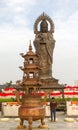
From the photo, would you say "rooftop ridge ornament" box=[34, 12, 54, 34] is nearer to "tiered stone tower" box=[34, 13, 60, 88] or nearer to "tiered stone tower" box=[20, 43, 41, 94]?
"tiered stone tower" box=[34, 13, 60, 88]

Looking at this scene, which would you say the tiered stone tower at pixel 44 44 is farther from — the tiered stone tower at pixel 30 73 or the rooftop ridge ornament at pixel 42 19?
the tiered stone tower at pixel 30 73

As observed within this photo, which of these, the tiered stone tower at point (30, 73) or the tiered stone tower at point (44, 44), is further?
the tiered stone tower at point (44, 44)

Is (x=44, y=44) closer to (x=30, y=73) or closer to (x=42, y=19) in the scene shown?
(x=42, y=19)

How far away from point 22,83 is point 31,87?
448 mm

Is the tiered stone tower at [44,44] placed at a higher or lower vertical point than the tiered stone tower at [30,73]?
higher

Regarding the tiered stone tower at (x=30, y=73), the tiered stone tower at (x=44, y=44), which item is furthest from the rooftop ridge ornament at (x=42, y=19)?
the tiered stone tower at (x=30, y=73)

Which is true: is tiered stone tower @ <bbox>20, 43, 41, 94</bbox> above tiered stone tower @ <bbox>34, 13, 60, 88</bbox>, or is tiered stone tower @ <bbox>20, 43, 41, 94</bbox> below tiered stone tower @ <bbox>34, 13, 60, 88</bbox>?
below

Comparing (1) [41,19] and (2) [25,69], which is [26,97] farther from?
(1) [41,19]

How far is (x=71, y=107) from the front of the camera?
69.0 feet

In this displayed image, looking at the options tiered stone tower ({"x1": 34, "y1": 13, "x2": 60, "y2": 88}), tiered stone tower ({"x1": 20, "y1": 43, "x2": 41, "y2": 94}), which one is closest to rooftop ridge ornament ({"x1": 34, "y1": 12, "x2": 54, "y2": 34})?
tiered stone tower ({"x1": 34, "y1": 13, "x2": 60, "y2": 88})

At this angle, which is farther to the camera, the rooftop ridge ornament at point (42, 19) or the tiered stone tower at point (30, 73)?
the rooftop ridge ornament at point (42, 19)

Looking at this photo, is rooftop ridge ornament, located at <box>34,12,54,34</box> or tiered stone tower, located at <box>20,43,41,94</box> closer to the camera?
tiered stone tower, located at <box>20,43,41,94</box>

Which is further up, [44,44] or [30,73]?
[44,44]

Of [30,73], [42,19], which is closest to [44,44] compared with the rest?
[42,19]
